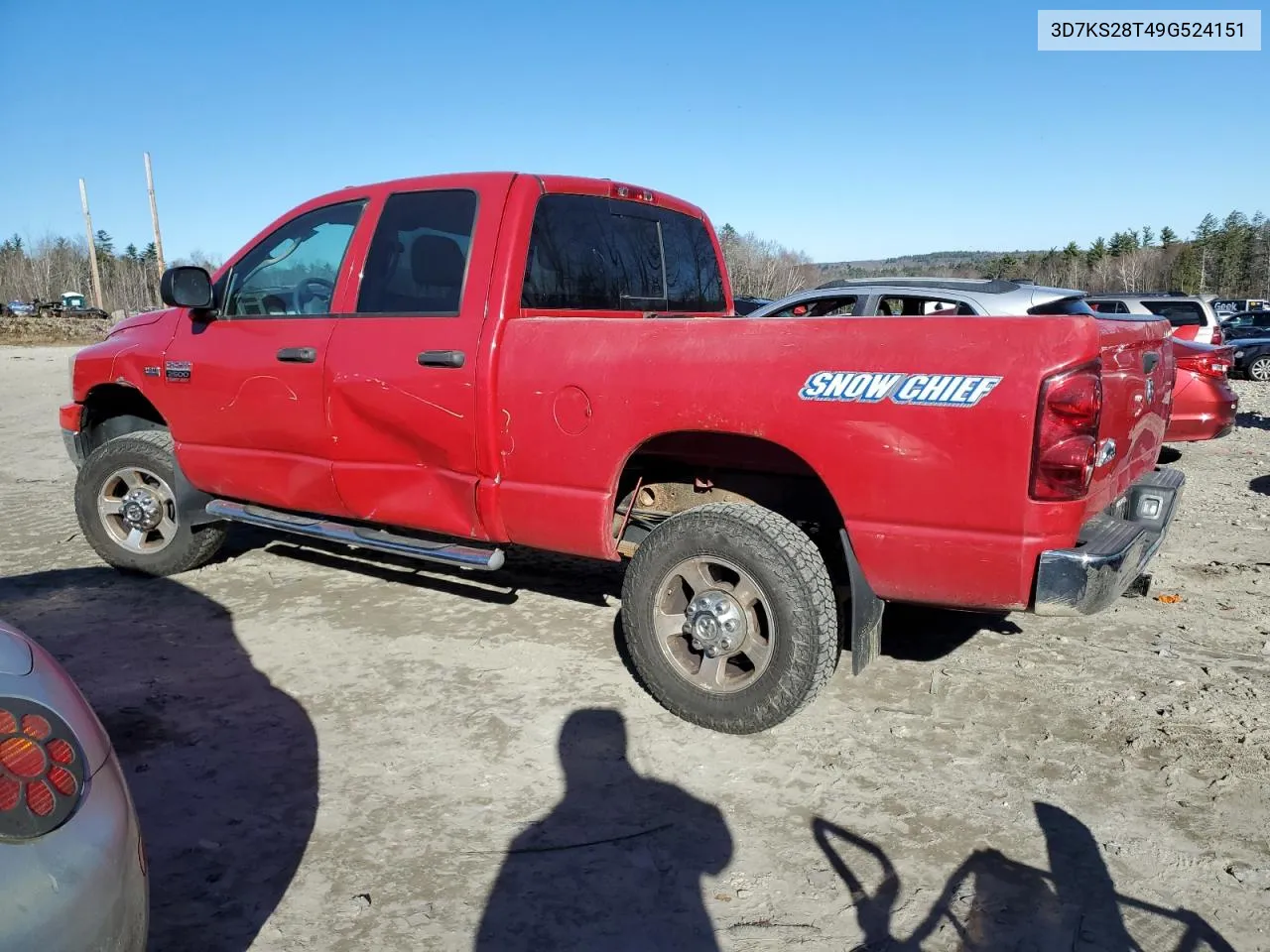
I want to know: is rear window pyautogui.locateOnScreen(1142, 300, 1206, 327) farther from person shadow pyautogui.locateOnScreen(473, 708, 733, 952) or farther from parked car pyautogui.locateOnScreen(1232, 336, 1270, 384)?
person shadow pyautogui.locateOnScreen(473, 708, 733, 952)

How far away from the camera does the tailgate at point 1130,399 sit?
10.6ft

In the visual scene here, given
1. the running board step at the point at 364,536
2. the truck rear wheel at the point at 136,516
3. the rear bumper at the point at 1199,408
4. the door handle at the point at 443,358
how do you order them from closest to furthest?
the door handle at the point at 443,358 < the running board step at the point at 364,536 < the truck rear wheel at the point at 136,516 < the rear bumper at the point at 1199,408

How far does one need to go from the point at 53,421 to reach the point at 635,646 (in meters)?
12.8

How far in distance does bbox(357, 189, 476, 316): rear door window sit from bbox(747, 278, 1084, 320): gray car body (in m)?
3.65

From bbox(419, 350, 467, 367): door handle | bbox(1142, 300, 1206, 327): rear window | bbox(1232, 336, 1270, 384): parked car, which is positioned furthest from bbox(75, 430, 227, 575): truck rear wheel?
bbox(1232, 336, 1270, 384): parked car

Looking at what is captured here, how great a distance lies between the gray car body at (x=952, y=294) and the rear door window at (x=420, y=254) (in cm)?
365

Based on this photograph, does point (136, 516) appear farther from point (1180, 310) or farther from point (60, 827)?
point (1180, 310)

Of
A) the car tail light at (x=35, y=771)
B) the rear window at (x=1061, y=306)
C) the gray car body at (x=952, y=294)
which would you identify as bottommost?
the car tail light at (x=35, y=771)

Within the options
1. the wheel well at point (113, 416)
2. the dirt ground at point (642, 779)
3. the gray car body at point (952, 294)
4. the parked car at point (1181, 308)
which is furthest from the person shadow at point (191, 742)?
the parked car at point (1181, 308)

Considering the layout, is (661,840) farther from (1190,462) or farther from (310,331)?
(1190,462)

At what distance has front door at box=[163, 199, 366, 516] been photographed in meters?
4.63

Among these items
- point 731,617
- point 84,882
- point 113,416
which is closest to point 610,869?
point 731,617

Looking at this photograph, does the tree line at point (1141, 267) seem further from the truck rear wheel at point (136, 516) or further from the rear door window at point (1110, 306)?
the truck rear wheel at point (136, 516)

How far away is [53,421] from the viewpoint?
44.4ft
